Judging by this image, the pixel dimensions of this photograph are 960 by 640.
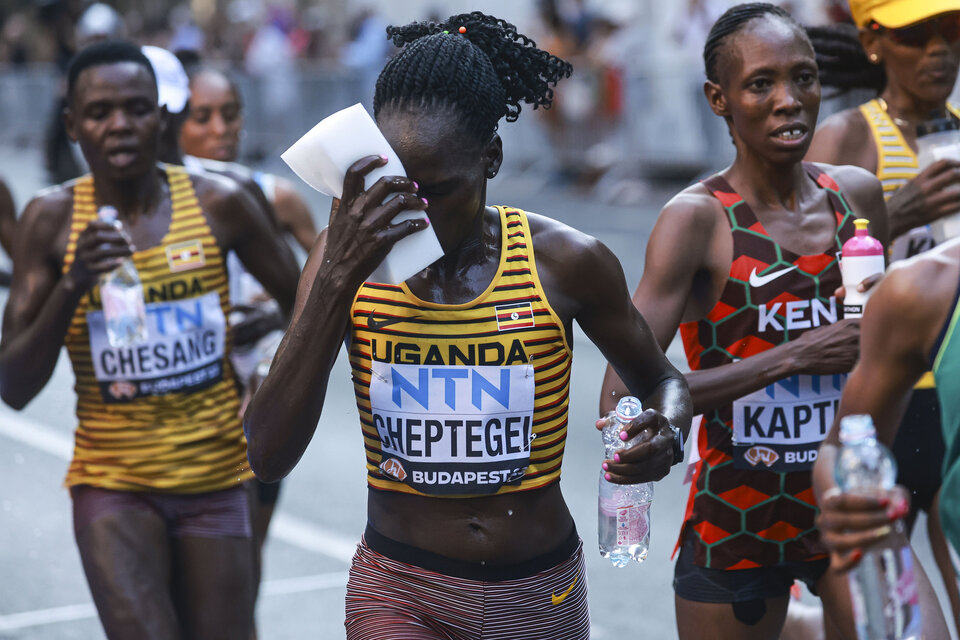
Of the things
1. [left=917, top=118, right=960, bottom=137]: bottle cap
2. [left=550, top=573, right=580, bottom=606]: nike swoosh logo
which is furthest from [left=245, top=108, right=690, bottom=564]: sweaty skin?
[left=917, top=118, right=960, bottom=137]: bottle cap

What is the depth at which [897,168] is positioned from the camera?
5.48m

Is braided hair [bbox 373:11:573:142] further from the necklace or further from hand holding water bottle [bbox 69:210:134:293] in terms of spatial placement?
the necklace

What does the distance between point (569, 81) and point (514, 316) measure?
1334cm

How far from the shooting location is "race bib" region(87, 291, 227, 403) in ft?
17.0

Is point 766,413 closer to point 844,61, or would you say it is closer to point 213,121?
point 844,61

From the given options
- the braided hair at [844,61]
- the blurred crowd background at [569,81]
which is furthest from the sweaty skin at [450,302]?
the blurred crowd background at [569,81]

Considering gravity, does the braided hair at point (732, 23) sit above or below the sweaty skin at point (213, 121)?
above

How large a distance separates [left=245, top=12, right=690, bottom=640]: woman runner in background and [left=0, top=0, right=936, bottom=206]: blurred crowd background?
536cm

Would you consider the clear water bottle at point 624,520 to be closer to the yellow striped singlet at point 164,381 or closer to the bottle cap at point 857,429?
the bottle cap at point 857,429

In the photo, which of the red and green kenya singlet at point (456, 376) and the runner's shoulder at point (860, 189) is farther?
the runner's shoulder at point (860, 189)

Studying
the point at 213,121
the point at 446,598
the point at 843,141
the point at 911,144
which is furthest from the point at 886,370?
the point at 213,121

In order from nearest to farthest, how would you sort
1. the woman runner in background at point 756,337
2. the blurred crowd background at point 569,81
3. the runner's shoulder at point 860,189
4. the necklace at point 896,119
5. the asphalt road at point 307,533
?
the woman runner in background at point 756,337 < the runner's shoulder at point 860,189 < the necklace at point 896,119 < the asphalt road at point 307,533 < the blurred crowd background at point 569,81

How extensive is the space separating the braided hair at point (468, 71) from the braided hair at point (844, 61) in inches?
83.3

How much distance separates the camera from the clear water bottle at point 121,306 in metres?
5.10
